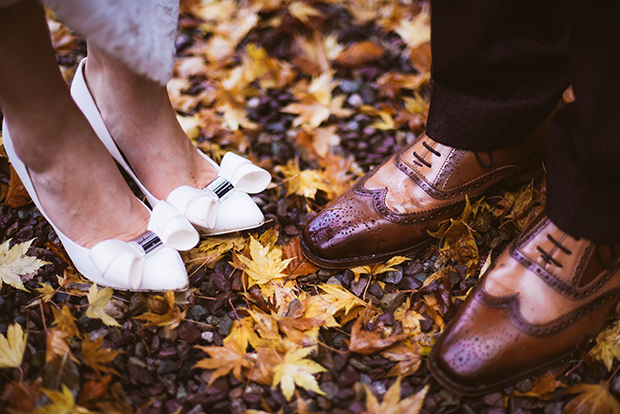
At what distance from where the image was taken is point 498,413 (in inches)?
42.8

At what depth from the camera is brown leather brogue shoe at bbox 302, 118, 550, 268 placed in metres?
1.33

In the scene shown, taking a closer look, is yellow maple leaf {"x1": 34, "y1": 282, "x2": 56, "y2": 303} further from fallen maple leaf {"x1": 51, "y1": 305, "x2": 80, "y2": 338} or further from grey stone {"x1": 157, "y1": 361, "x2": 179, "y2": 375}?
grey stone {"x1": 157, "y1": 361, "x2": 179, "y2": 375}

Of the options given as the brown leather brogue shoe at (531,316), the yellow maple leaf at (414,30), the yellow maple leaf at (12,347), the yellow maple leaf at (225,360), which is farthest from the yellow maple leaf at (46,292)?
the yellow maple leaf at (414,30)

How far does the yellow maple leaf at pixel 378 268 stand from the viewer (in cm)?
138

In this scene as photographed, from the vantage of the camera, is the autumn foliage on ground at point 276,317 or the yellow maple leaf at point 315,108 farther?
the yellow maple leaf at point 315,108

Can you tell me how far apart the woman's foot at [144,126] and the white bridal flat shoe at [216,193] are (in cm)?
3

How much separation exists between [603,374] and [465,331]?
436mm

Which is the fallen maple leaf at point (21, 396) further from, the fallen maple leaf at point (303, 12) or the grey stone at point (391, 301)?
the fallen maple leaf at point (303, 12)

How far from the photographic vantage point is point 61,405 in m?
0.97

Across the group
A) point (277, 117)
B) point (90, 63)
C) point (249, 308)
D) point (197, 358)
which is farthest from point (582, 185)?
point (90, 63)

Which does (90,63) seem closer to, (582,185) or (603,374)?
(582,185)

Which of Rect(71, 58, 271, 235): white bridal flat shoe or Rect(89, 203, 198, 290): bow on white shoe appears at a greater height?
Rect(71, 58, 271, 235): white bridal flat shoe

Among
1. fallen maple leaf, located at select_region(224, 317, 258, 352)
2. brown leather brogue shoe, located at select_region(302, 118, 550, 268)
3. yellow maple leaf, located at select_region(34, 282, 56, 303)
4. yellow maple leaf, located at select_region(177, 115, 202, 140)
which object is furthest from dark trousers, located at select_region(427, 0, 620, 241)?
yellow maple leaf, located at select_region(34, 282, 56, 303)

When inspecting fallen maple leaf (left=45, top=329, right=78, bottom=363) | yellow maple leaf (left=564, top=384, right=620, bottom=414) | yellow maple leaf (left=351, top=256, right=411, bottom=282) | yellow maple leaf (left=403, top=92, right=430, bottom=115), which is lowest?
fallen maple leaf (left=45, top=329, right=78, bottom=363)
